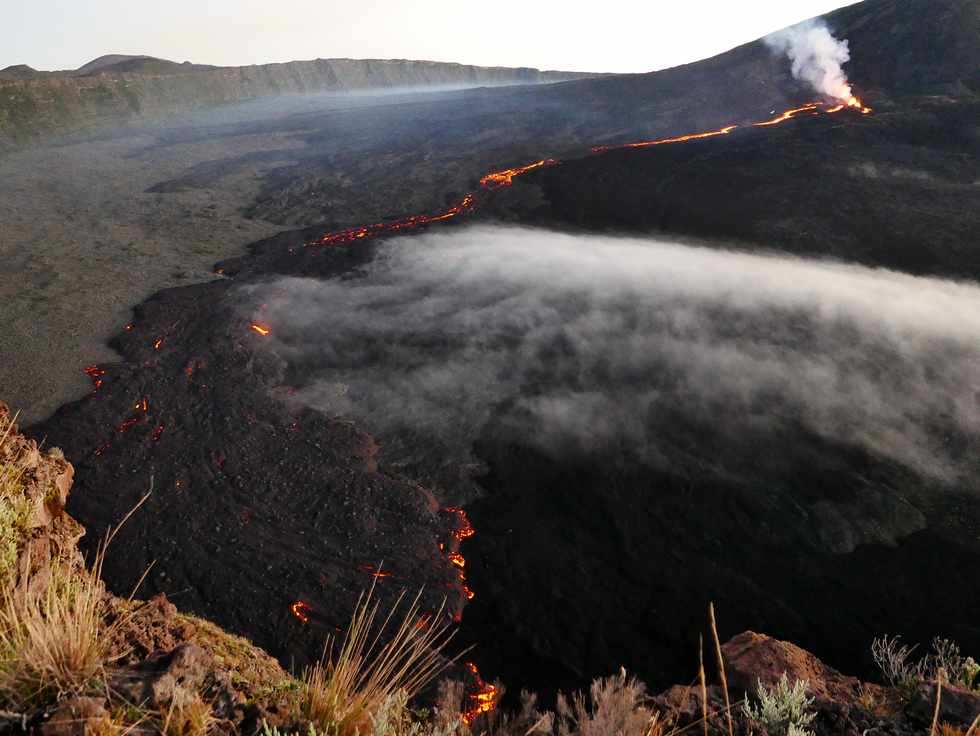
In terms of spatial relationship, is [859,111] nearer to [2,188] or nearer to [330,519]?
[330,519]

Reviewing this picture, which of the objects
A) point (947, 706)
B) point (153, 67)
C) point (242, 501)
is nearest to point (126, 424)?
point (242, 501)

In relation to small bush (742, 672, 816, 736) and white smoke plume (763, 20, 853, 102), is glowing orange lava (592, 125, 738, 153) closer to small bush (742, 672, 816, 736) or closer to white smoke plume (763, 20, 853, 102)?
white smoke plume (763, 20, 853, 102)

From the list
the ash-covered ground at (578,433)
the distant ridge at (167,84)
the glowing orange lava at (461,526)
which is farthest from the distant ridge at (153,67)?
the glowing orange lava at (461,526)

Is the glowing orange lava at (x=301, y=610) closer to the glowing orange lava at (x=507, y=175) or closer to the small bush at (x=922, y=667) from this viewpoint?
the small bush at (x=922, y=667)

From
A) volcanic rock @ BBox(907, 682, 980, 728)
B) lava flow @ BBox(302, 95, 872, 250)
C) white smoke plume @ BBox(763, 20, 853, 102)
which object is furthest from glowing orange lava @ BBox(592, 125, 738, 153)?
volcanic rock @ BBox(907, 682, 980, 728)

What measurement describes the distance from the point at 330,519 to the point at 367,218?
518 inches

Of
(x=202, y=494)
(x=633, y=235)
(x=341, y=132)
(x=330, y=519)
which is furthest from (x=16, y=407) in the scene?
(x=341, y=132)

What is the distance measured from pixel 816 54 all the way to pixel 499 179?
65.7 ft

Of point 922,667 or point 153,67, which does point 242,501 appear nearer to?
point 922,667

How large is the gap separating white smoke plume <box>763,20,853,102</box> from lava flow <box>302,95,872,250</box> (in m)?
2.02

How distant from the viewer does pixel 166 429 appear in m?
8.41

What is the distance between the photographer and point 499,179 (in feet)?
70.8

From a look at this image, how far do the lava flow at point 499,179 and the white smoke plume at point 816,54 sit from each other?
6.63 feet

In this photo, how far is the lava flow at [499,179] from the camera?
16.8 m
